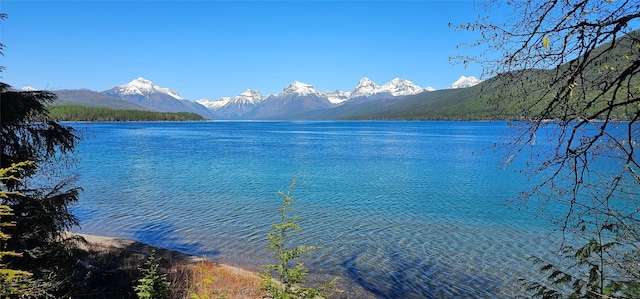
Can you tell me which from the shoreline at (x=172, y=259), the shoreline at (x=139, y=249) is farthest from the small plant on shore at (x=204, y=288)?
the shoreline at (x=139, y=249)

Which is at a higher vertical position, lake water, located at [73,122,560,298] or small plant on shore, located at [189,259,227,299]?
small plant on shore, located at [189,259,227,299]

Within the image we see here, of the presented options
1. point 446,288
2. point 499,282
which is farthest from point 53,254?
point 499,282

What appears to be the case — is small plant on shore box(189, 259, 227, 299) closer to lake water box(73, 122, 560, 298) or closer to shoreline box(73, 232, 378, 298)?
shoreline box(73, 232, 378, 298)

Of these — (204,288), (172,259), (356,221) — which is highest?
(204,288)

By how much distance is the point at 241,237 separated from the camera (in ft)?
57.6

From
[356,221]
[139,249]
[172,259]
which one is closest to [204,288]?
[172,259]

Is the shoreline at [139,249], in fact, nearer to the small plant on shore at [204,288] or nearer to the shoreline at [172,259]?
the shoreline at [172,259]

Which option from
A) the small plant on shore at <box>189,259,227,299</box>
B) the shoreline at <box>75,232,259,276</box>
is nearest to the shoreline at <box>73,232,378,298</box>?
the shoreline at <box>75,232,259,276</box>

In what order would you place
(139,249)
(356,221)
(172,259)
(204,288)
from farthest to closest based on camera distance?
(356,221), (139,249), (172,259), (204,288)

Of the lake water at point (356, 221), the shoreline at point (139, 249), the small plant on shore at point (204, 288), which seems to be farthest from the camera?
the shoreline at point (139, 249)

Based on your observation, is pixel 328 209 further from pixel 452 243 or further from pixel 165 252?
Answer: pixel 165 252

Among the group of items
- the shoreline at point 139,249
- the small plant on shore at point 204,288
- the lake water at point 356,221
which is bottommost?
the lake water at point 356,221

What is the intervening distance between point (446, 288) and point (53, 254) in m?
11.6

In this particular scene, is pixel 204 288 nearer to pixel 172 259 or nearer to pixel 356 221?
pixel 172 259
